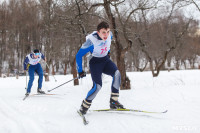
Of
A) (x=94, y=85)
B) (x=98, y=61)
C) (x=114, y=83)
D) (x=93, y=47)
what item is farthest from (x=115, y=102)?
(x=93, y=47)

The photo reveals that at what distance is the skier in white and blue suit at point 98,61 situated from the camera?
333 centimetres

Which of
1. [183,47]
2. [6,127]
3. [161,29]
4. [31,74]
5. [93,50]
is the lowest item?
[6,127]

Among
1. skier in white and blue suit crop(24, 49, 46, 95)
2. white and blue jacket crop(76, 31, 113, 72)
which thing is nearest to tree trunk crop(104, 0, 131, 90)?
skier in white and blue suit crop(24, 49, 46, 95)

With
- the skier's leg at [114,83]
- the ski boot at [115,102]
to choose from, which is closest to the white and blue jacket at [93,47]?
the skier's leg at [114,83]

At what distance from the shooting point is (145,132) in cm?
240

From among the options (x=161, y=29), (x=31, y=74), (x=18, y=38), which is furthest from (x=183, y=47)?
(x=31, y=74)

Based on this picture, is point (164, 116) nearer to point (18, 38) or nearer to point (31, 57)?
point (31, 57)

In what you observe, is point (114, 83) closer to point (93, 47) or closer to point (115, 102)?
point (115, 102)

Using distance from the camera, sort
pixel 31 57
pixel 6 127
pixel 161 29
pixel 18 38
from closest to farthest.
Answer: pixel 6 127, pixel 31 57, pixel 161 29, pixel 18 38

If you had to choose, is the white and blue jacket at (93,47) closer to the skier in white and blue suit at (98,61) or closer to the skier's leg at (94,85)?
the skier in white and blue suit at (98,61)

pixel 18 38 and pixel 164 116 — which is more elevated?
pixel 18 38

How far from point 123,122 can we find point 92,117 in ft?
2.13

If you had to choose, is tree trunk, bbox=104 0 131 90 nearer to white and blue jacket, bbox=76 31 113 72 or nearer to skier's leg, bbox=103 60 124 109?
skier's leg, bbox=103 60 124 109

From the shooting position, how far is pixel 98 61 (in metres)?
3.51
